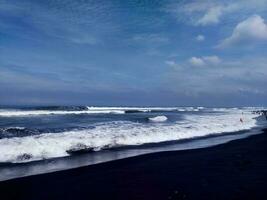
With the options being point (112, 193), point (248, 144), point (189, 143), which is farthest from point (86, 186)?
point (248, 144)

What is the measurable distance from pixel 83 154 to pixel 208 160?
15.7 feet

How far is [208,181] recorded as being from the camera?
820 centimetres

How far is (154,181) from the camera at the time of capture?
817cm

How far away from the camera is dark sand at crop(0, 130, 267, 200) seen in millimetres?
7090

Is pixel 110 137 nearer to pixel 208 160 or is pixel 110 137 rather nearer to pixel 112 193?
pixel 208 160

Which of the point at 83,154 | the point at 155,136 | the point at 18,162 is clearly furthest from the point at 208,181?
the point at 155,136

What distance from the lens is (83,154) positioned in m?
12.0

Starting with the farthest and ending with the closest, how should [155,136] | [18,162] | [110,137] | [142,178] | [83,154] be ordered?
[155,136], [110,137], [83,154], [18,162], [142,178]

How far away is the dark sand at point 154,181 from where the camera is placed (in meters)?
7.09

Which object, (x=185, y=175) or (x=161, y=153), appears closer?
(x=185, y=175)

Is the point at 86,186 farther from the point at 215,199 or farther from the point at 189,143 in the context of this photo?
the point at 189,143

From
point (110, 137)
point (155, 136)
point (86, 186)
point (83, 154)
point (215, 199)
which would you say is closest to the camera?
point (215, 199)

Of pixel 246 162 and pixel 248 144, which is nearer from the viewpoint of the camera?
pixel 246 162

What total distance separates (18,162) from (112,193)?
15.2ft
